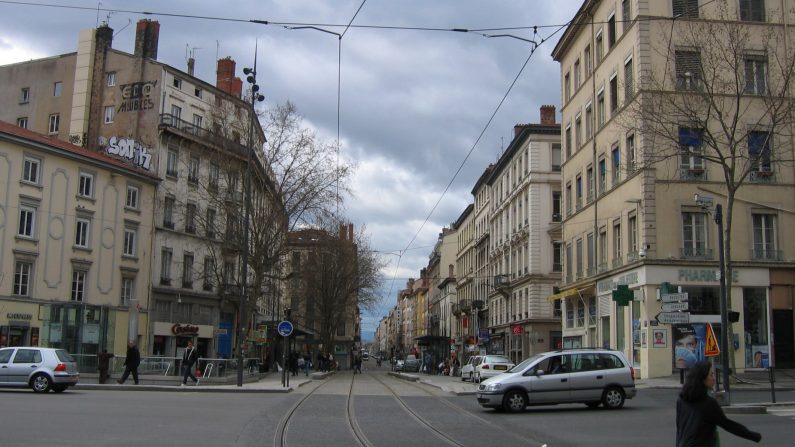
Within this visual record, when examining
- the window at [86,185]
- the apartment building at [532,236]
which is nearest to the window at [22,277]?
the window at [86,185]

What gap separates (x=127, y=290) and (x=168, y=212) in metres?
6.64

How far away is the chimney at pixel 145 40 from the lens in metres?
53.5

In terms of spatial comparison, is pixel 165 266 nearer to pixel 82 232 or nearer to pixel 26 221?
pixel 82 232

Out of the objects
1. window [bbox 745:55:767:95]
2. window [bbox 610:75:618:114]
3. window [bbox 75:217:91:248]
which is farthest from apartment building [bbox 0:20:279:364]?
window [bbox 745:55:767:95]

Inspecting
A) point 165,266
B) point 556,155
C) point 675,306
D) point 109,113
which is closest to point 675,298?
point 675,306

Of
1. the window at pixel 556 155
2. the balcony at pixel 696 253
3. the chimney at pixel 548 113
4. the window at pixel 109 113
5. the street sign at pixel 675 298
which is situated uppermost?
the chimney at pixel 548 113

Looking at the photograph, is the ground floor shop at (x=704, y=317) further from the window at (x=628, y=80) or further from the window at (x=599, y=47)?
the window at (x=599, y=47)

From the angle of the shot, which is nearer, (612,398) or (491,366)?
(612,398)

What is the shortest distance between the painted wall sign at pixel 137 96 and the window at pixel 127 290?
1178 cm

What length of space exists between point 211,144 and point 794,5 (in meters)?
30.6

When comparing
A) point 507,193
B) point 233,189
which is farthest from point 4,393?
point 507,193

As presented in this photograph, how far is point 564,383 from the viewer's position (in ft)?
66.3

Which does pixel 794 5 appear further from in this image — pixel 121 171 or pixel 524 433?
pixel 121 171

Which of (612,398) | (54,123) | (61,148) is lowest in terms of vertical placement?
(612,398)
